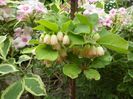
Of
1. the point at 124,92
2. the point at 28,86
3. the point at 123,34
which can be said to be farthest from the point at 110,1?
the point at 28,86

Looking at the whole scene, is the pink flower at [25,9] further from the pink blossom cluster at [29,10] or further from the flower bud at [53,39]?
the flower bud at [53,39]

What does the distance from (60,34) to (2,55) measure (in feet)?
1.23

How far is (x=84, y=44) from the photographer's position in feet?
4.17

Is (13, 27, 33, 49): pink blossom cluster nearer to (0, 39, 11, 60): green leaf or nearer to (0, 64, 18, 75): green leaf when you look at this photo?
(0, 39, 11, 60): green leaf

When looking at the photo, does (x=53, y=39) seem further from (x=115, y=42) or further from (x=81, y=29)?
(x=115, y=42)

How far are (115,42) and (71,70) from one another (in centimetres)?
18

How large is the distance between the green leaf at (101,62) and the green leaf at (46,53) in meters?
0.15

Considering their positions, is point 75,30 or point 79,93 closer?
point 75,30

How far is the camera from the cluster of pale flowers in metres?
1.51

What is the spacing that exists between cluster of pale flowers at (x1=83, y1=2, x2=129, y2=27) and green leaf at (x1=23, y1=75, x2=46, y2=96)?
1.07 ft

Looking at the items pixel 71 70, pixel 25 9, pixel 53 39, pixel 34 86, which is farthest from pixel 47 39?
pixel 25 9

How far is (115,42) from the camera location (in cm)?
125

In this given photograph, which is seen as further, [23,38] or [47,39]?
[23,38]

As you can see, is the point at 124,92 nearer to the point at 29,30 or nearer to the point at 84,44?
the point at 84,44
